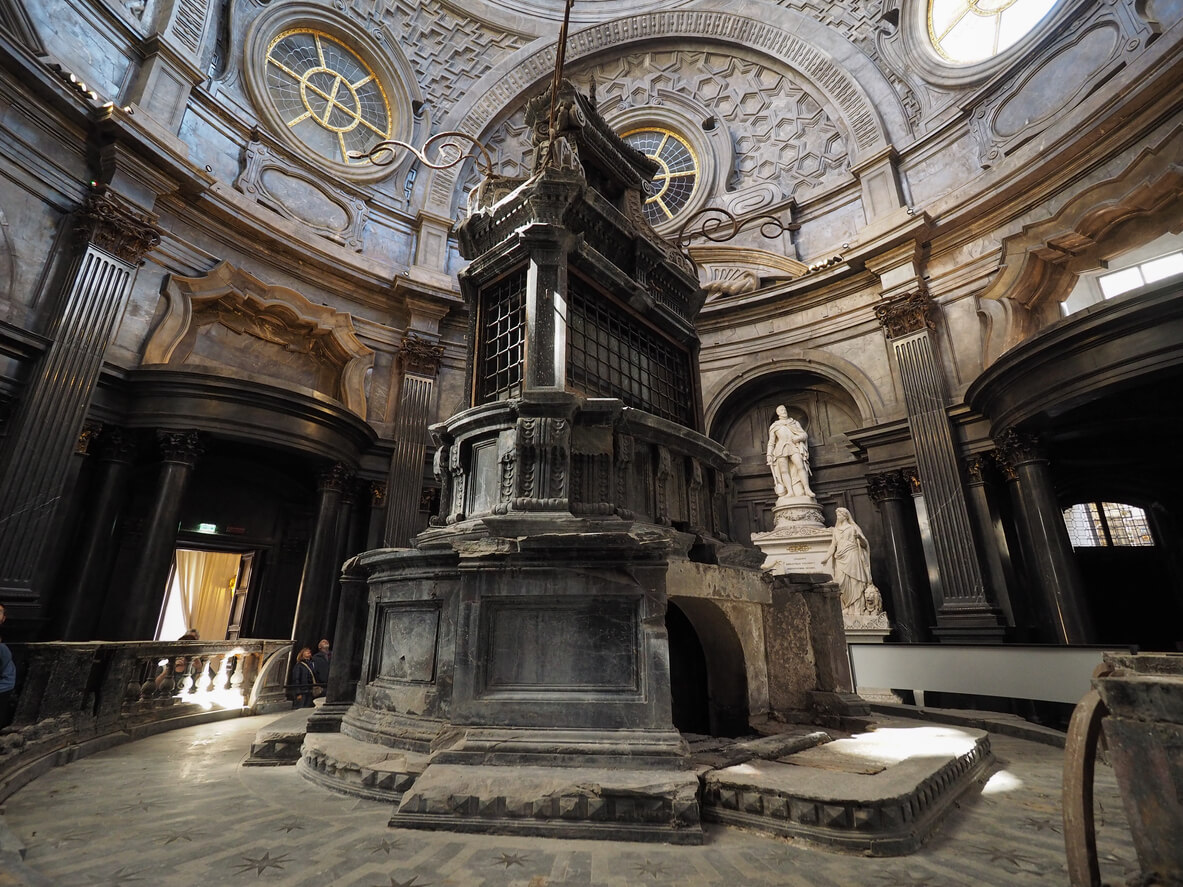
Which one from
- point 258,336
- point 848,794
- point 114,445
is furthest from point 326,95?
point 848,794

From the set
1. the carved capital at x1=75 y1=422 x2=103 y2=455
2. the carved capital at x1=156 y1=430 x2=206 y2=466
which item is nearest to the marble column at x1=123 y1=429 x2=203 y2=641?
the carved capital at x1=156 y1=430 x2=206 y2=466

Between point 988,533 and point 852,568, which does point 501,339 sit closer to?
point 852,568

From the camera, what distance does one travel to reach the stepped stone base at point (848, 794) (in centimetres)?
297

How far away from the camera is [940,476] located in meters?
10.3

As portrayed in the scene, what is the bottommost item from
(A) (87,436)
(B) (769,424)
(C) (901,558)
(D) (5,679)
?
(D) (5,679)

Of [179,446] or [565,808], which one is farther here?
[179,446]

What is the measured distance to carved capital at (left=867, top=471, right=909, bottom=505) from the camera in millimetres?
11141

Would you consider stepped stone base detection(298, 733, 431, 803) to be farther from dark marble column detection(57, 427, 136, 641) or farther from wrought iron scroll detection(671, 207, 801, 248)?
wrought iron scroll detection(671, 207, 801, 248)

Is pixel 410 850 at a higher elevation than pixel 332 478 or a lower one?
lower

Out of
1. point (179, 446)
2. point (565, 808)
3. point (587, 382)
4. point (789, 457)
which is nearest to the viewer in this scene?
point (565, 808)

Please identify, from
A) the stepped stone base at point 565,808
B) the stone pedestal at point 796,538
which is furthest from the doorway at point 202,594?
the stepped stone base at point 565,808

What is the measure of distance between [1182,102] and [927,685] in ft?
29.7

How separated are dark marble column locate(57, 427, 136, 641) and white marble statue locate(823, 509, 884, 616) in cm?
1200

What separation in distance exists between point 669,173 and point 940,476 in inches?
450
